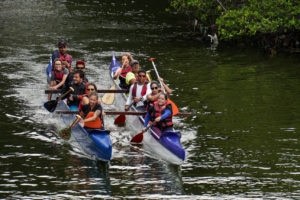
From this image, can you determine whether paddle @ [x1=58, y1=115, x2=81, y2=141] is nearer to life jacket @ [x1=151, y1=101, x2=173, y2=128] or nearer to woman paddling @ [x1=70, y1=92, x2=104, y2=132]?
woman paddling @ [x1=70, y1=92, x2=104, y2=132]

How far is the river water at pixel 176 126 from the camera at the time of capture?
904cm

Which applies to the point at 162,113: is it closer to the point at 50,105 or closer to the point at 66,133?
the point at 66,133

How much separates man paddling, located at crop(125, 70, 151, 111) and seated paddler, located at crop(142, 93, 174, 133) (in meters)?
1.46

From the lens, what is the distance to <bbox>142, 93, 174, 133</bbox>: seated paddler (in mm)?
10508

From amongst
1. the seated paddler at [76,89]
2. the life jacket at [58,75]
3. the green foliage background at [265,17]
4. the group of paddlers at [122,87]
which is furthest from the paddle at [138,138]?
the green foliage background at [265,17]

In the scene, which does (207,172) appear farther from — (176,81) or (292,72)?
(292,72)

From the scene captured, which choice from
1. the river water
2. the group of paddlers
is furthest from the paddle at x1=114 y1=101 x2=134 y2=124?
the group of paddlers

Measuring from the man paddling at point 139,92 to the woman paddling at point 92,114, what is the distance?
72.5 inches

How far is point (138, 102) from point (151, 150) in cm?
202

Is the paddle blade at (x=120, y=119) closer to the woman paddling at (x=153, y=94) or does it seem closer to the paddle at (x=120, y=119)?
the paddle at (x=120, y=119)

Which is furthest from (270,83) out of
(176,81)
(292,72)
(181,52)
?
(181,52)

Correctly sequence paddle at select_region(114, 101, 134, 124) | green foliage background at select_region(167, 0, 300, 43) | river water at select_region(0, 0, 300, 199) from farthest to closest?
green foliage background at select_region(167, 0, 300, 43), paddle at select_region(114, 101, 134, 124), river water at select_region(0, 0, 300, 199)

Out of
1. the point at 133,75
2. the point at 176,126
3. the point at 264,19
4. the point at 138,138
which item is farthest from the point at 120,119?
the point at 264,19

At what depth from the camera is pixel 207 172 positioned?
966cm
